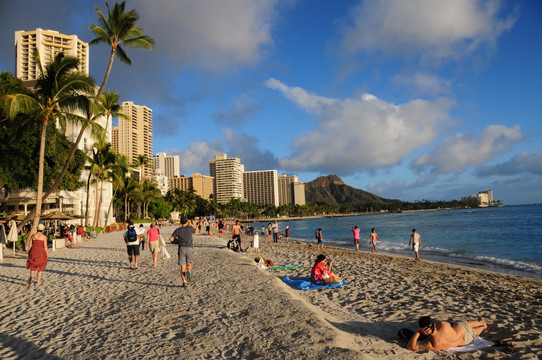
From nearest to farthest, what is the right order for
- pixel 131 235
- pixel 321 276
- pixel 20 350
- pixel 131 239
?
1. pixel 20 350
2. pixel 321 276
3. pixel 131 235
4. pixel 131 239

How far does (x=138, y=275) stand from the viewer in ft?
33.8

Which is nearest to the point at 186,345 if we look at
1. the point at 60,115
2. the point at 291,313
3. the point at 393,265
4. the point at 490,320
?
the point at 291,313

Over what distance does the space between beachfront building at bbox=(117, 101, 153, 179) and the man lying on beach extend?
140651mm

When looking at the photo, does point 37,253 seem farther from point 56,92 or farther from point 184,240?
point 56,92

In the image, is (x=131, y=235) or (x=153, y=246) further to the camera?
(x=153, y=246)

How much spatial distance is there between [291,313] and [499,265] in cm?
1411

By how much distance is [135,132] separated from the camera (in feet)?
484

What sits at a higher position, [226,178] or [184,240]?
[226,178]

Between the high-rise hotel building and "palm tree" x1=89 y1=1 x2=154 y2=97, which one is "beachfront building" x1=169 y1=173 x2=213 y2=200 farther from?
"palm tree" x1=89 y1=1 x2=154 y2=97

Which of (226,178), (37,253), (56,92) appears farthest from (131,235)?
(226,178)

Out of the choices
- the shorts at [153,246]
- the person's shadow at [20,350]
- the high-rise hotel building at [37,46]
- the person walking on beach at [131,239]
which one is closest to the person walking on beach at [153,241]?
the shorts at [153,246]

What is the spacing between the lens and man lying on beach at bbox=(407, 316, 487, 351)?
4805mm

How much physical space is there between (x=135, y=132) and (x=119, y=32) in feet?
459

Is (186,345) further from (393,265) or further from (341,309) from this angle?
(393,265)
